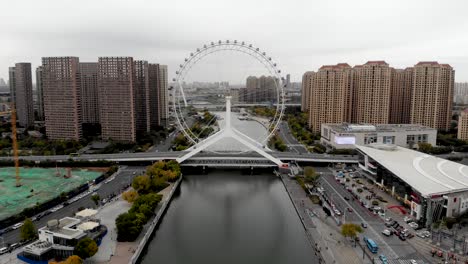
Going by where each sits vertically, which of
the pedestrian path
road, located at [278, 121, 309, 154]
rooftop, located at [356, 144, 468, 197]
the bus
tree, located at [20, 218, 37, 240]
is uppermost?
rooftop, located at [356, 144, 468, 197]

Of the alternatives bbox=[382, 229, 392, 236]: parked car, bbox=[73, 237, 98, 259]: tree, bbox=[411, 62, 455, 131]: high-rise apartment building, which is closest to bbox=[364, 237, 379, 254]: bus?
bbox=[382, 229, 392, 236]: parked car

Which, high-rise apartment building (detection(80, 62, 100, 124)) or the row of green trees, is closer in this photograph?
the row of green trees

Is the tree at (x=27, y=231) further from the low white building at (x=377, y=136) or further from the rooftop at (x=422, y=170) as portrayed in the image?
the low white building at (x=377, y=136)

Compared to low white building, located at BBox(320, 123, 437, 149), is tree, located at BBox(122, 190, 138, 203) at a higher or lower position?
lower

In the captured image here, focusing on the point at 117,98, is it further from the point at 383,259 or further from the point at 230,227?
the point at 383,259

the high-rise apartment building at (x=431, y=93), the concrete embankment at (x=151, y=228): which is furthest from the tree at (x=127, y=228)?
the high-rise apartment building at (x=431, y=93)

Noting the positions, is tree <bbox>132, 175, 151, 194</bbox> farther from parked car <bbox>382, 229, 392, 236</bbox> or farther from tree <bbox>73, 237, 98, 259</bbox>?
parked car <bbox>382, 229, 392, 236</bbox>

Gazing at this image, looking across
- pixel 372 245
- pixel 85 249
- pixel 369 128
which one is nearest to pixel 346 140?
pixel 369 128
